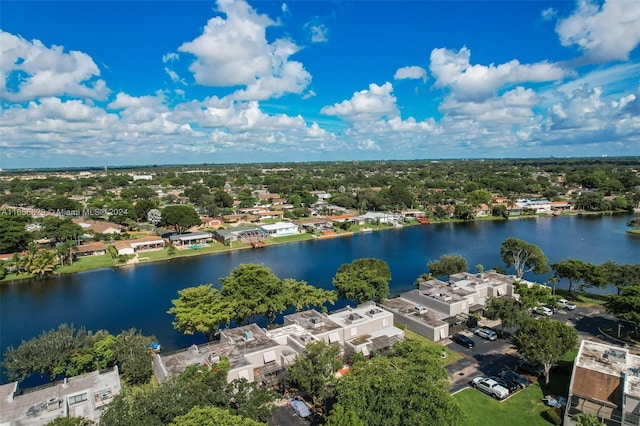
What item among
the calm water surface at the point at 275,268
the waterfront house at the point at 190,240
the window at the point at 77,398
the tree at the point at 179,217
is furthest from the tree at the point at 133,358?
the tree at the point at 179,217

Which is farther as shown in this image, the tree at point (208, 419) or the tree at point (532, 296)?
the tree at point (532, 296)

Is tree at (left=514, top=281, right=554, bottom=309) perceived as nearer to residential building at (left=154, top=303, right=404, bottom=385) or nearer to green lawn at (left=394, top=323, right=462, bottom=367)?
green lawn at (left=394, top=323, right=462, bottom=367)

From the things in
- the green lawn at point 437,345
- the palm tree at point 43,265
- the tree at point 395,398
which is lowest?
the palm tree at point 43,265

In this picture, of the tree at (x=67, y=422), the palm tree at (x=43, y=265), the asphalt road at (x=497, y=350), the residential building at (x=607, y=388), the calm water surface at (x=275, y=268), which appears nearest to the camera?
the tree at (x=67, y=422)

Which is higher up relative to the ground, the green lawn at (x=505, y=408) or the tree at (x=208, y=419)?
the tree at (x=208, y=419)

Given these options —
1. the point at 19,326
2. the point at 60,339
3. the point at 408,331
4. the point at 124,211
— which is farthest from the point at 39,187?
the point at 408,331

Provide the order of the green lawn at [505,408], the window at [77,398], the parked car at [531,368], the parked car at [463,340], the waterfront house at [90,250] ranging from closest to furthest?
the green lawn at [505,408]
the window at [77,398]
the parked car at [531,368]
the parked car at [463,340]
the waterfront house at [90,250]

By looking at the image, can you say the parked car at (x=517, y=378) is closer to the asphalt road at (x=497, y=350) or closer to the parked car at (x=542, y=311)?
the asphalt road at (x=497, y=350)
